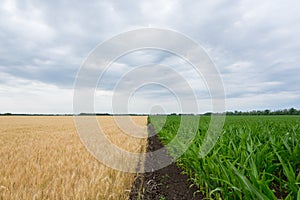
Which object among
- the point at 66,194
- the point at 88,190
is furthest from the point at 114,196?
the point at 66,194

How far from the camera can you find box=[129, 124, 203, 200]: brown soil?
382 centimetres

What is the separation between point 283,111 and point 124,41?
6384cm

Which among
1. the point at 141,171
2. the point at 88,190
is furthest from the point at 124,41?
the point at 88,190

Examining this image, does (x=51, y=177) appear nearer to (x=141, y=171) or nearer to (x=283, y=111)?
(x=141, y=171)

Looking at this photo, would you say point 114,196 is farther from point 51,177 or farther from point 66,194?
point 51,177

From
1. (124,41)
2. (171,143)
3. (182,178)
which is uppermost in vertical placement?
(124,41)

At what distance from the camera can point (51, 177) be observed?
13.8ft

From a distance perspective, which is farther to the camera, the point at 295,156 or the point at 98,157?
the point at 98,157

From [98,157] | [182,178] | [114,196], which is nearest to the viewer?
[114,196]

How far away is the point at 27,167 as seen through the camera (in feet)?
15.4

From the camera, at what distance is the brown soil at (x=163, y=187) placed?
3815mm

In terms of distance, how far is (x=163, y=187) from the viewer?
432 centimetres

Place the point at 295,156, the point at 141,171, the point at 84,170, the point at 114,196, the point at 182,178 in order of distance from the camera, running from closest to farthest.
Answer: the point at 295,156 → the point at 114,196 → the point at 84,170 → the point at 182,178 → the point at 141,171

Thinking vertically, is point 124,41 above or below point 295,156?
above
